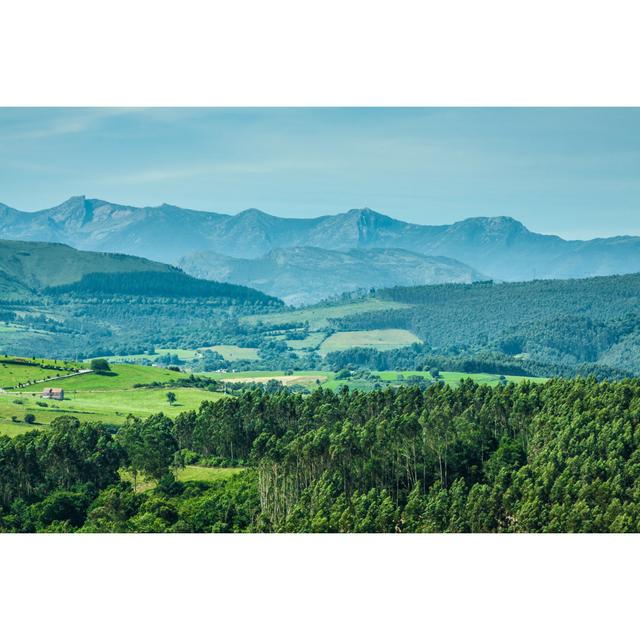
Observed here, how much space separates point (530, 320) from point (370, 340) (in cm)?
2508

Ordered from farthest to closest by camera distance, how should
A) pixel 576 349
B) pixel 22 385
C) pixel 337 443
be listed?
1. pixel 576 349
2. pixel 22 385
3. pixel 337 443

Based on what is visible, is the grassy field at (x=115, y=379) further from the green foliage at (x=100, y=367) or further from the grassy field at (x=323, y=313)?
the grassy field at (x=323, y=313)

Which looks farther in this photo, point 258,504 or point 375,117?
point 375,117

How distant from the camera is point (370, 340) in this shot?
505ft

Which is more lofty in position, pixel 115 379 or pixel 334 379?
pixel 115 379

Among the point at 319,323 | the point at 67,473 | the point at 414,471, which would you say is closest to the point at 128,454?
the point at 67,473

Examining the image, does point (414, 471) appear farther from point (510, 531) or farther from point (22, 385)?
point (22, 385)

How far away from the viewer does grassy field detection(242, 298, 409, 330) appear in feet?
592

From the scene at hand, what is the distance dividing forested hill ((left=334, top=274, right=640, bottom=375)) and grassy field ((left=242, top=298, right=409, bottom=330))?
146 inches

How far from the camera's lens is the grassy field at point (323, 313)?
18050cm

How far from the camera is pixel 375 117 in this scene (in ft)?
234

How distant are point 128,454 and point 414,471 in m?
12.9

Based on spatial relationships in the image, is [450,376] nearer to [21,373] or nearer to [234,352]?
[21,373]

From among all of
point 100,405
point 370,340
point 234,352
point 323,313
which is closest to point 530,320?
point 370,340
